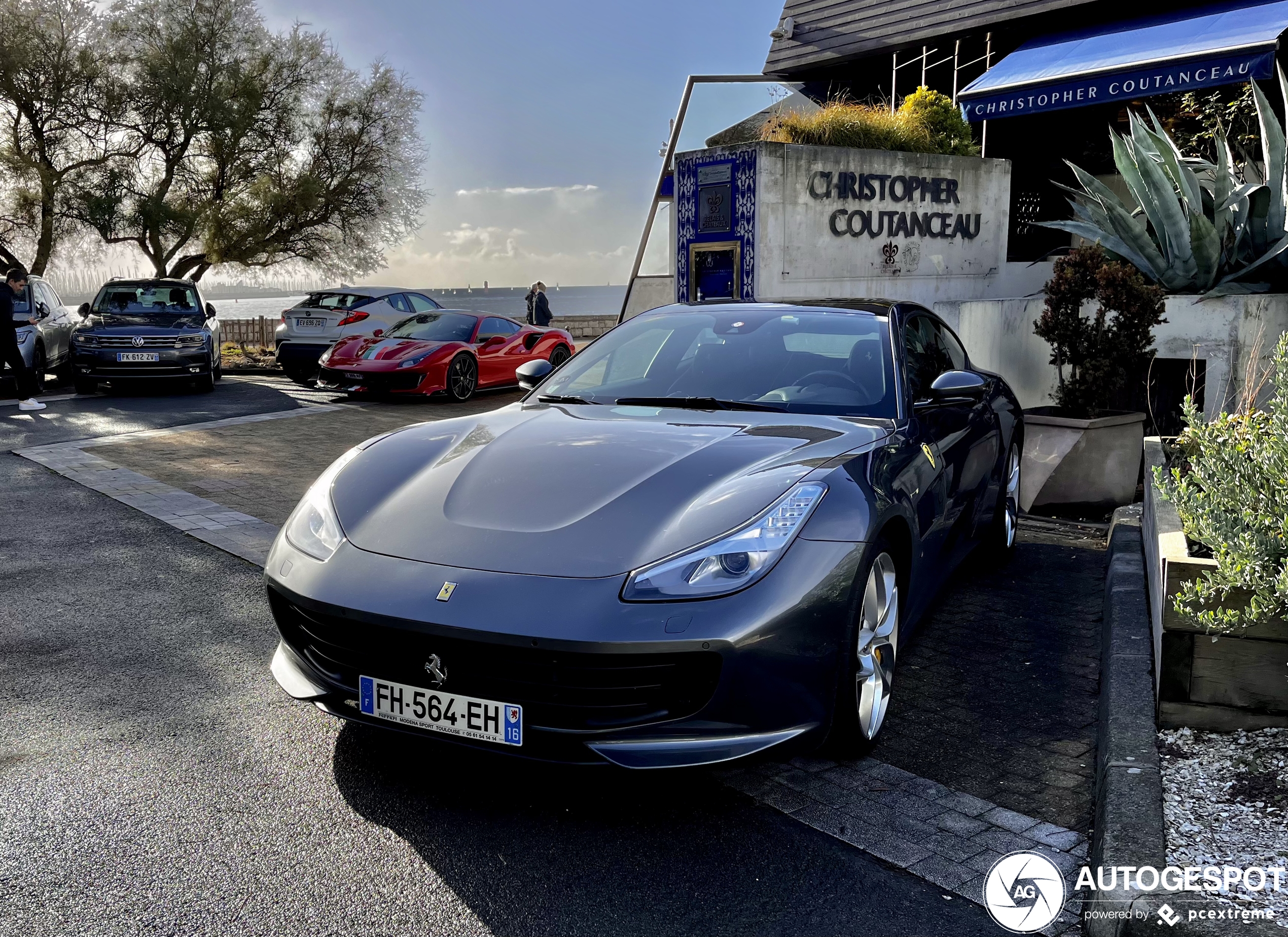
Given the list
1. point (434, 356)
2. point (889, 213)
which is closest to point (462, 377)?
point (434, 356)

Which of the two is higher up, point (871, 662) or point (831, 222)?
point (831, 222)

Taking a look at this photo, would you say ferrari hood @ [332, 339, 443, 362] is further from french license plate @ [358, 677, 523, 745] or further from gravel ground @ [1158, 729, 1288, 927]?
gravel ground @ [1158, 729, 1288, 927]

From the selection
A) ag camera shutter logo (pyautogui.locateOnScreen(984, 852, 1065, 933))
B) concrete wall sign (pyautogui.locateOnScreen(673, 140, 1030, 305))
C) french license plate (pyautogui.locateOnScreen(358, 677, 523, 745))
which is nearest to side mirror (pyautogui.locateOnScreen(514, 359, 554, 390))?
french license plate (pyautogui.locateOnScreen(358, 677, 523, 745))

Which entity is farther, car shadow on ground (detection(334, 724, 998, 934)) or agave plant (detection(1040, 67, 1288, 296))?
agave plant (detection(1040, 67, 1288, 296))

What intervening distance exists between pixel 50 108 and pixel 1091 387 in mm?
21545

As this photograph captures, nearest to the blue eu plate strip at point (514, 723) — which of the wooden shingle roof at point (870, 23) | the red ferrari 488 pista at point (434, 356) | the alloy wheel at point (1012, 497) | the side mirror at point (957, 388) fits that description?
the side mirror at point (957, 388)

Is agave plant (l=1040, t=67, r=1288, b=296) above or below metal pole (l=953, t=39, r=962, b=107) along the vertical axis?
below

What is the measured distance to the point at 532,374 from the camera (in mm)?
4840

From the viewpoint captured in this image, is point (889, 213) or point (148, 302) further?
point (148, 302)

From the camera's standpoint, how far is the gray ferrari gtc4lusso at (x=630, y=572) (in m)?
2.76

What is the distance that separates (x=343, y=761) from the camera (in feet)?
10.9

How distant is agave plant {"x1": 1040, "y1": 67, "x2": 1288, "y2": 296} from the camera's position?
858 cm

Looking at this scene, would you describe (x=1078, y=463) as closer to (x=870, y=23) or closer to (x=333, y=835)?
(x=333, y=835)

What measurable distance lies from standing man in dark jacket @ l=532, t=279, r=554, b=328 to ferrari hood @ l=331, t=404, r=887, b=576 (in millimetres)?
18021
